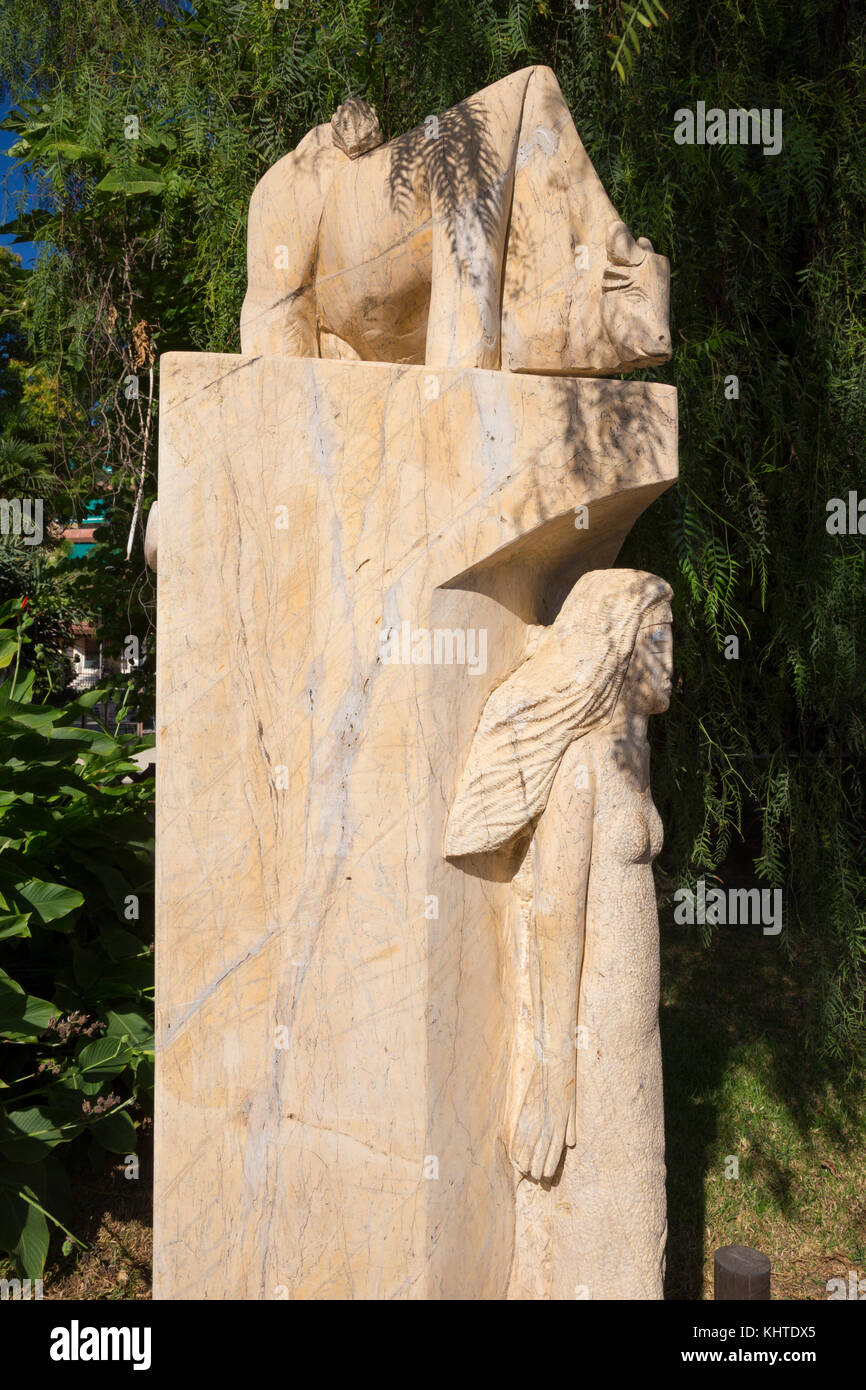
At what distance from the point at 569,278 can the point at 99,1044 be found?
8.87ft

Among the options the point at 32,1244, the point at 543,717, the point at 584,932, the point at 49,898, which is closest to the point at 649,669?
the point at 543,717

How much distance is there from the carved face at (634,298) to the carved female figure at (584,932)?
1.65 feet

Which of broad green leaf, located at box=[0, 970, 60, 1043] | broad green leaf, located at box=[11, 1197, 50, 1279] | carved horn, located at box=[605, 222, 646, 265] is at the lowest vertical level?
broad green leaf, located at box=[11, 1197, 50, 1279]

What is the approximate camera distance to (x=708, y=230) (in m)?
3.64

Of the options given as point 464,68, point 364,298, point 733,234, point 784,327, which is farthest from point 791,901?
point 464,68

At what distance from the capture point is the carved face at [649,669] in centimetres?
244

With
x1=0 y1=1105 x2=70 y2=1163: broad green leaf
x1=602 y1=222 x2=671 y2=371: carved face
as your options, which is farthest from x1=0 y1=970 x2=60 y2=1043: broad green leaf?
x1=602 y1=222 x2=671 y2=371: carved face

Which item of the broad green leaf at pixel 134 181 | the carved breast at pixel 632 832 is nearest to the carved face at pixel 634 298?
the carved breast at pixel 632 832

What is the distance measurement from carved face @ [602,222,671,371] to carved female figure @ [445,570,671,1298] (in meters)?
0.50

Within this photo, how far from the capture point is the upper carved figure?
2455 mm

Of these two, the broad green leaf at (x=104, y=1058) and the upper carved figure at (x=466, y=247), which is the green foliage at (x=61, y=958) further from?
the upper carved figure at (x=466, y=247)

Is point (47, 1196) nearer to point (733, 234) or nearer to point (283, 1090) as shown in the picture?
point (283, 1090)

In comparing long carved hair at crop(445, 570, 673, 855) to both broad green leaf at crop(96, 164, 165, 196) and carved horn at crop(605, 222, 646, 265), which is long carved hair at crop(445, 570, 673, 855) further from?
broad green leaf at crop(96, 164, 165, 196)

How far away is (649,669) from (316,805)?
0.77 metres
